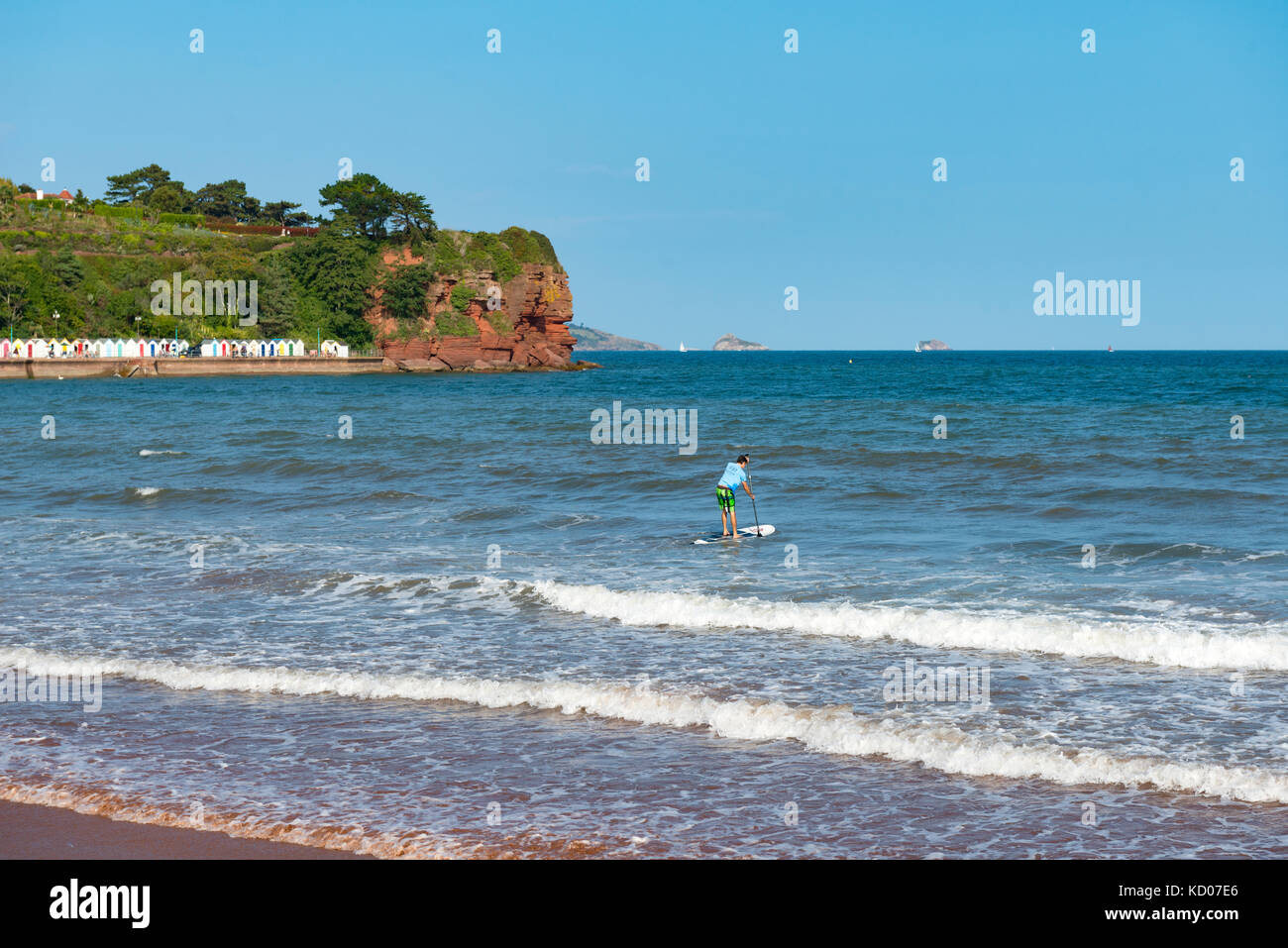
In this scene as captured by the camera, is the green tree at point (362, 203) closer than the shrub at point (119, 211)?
Yes

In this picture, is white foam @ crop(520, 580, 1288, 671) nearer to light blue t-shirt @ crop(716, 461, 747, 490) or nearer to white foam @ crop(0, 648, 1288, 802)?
white foam @ crop(0, 648, 1288, 802)

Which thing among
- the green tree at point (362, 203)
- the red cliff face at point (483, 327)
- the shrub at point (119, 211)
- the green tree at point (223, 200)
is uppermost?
the green tree at point (223, 200)

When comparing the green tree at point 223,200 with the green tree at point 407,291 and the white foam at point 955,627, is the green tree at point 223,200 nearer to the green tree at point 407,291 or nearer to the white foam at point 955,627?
the green tree at point 407,291

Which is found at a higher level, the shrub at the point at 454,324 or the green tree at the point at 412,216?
the green tree at the point at 412,216

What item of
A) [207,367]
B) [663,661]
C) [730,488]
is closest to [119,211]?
[207,367]

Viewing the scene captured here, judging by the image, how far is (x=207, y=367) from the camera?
9006cm

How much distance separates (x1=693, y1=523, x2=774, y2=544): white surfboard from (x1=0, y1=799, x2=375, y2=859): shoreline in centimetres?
1109

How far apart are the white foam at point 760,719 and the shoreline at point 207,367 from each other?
84.0 m

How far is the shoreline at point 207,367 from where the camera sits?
82750 millimetres

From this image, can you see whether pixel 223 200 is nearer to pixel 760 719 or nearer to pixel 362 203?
pixel 362 203

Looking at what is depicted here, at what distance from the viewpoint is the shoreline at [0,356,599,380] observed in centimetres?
8275

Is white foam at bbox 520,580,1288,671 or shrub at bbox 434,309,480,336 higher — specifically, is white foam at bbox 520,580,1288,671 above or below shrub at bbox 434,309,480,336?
below

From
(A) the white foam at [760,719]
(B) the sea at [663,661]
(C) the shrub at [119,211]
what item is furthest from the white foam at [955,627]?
(C) the shrub at [119,211]

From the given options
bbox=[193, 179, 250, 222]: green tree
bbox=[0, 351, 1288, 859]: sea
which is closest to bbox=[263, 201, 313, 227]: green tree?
bbox=[193, 179, 250, 222]: green tree
